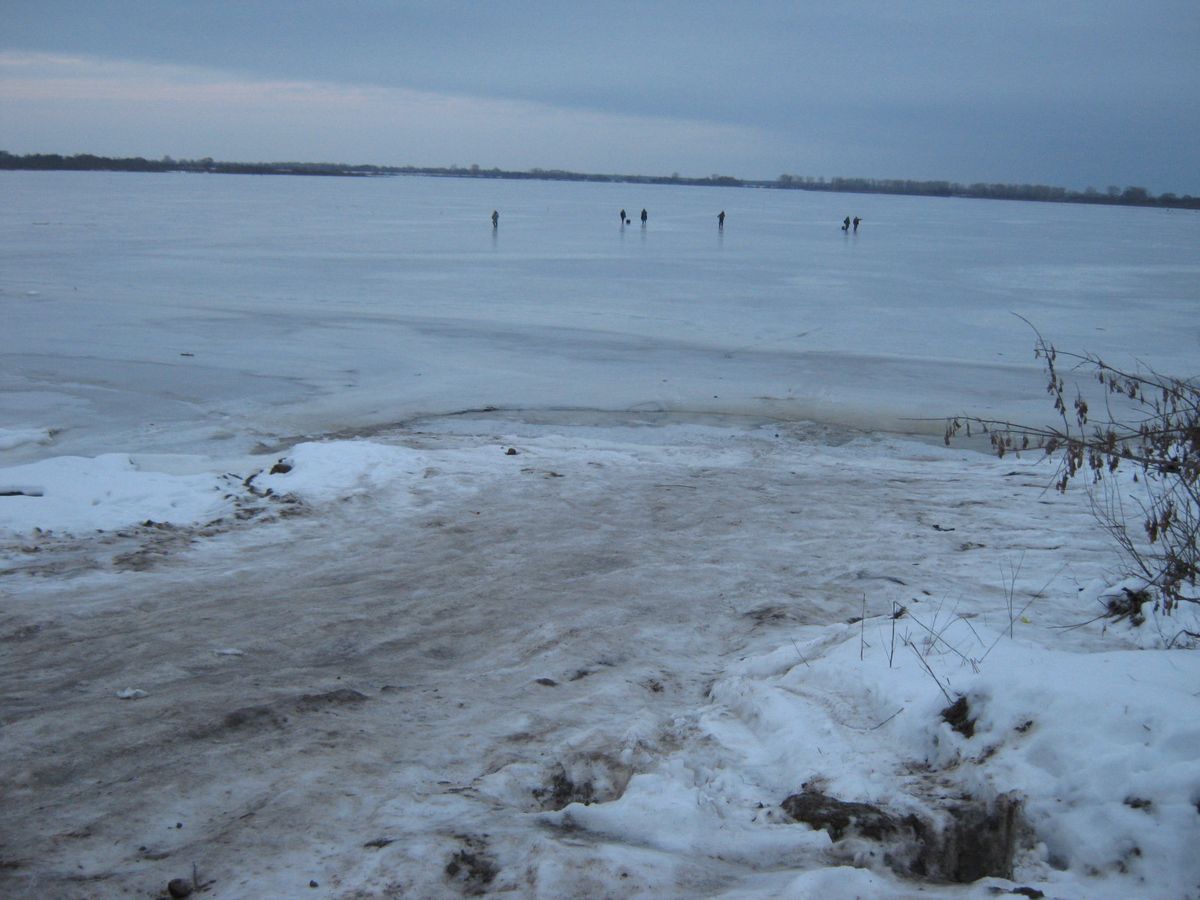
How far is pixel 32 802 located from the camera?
367cm

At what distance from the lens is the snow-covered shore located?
132 inches

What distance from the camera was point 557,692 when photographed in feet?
15.9

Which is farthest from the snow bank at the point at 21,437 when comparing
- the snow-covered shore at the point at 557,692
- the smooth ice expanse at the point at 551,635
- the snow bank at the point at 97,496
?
the snow-covered shore at the point at 557,692

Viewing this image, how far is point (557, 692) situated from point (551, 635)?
0.76 metres

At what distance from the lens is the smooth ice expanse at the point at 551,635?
3400 mm

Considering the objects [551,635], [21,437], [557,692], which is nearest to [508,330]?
[21,437]

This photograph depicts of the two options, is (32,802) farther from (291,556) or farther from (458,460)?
(458,460)

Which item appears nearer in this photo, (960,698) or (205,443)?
(960,698)

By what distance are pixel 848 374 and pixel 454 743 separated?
11205 mm

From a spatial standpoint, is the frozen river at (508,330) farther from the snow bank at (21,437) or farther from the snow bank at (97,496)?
the snow bank at (97,496)

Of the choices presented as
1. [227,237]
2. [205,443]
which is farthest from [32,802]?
[227,237]

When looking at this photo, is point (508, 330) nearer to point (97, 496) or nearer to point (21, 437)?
point (21, 437)

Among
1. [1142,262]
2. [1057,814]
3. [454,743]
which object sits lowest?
[454,743]

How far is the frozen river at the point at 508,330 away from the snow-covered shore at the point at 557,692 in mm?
3490
